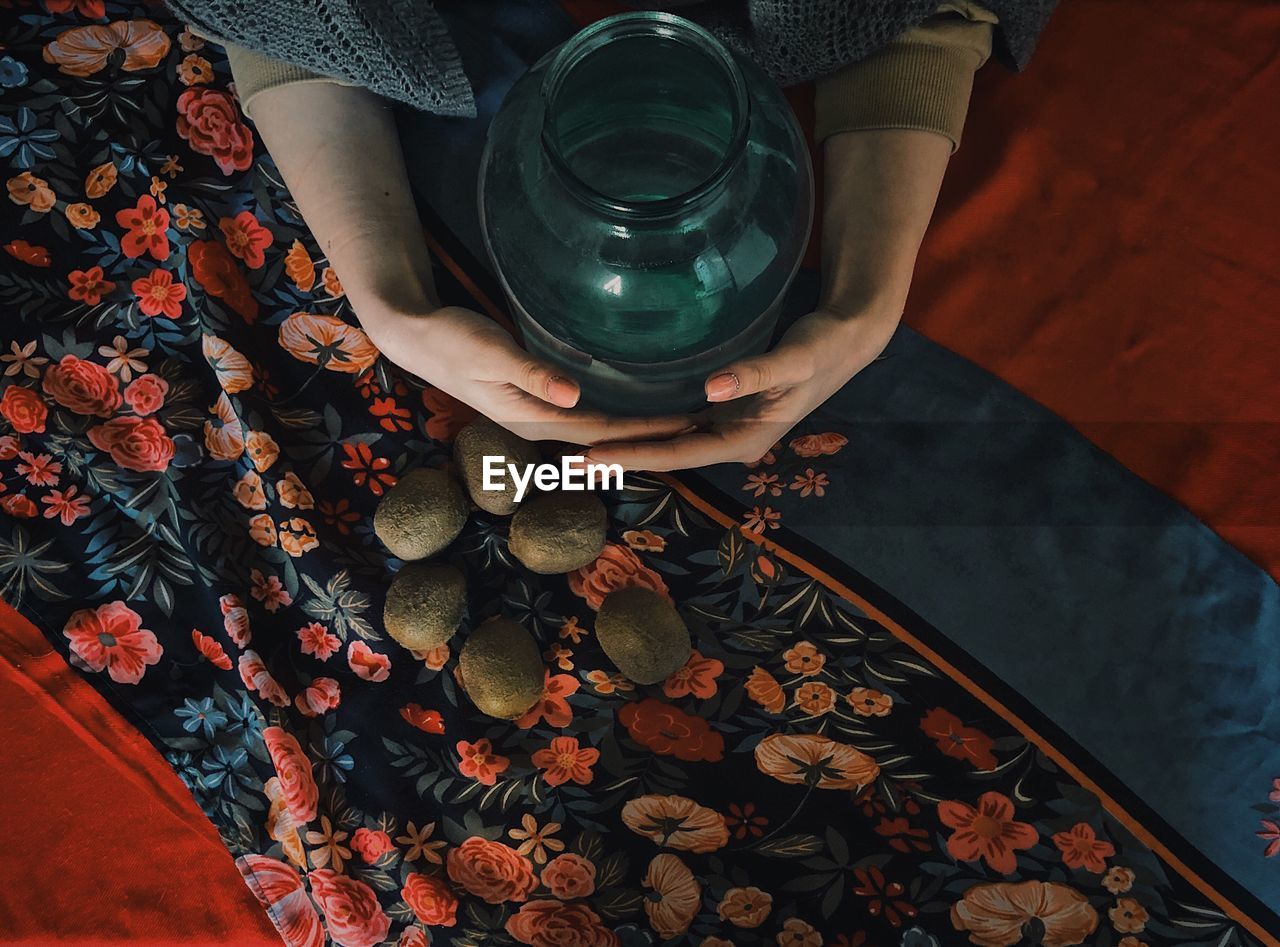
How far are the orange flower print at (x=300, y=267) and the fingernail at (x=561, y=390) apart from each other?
239mm

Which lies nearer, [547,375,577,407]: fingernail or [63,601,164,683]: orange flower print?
[547,375,577,407]: fingernail

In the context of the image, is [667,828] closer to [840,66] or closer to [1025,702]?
[1025,702]

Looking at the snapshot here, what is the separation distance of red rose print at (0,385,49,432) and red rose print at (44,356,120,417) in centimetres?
2

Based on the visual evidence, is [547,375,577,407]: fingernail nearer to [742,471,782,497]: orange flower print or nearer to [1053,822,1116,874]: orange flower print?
[742,471,782,497]: orange flower print

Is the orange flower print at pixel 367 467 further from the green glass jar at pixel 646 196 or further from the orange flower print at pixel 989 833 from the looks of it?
the orange flower print at pixel 989 833

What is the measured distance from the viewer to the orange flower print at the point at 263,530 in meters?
0.60

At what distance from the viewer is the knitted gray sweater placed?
464 mm

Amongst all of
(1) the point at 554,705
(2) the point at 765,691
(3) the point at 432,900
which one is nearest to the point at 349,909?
(3) the point at 432,900

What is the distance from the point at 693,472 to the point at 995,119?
0.31 meters

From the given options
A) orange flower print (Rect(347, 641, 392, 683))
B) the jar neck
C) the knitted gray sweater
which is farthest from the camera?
orange flower print (Rect(347, 641, 392, 683))

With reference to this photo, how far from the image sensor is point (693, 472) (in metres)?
0.58

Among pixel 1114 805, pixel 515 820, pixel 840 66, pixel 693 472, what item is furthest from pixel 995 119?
pixel 515 820

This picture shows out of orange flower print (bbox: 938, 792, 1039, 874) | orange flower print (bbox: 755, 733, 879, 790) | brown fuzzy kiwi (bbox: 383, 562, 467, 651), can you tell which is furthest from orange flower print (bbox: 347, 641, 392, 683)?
orange flower print (bbox: 938, 792, 1039, 874)

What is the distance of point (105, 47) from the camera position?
2.10ft
